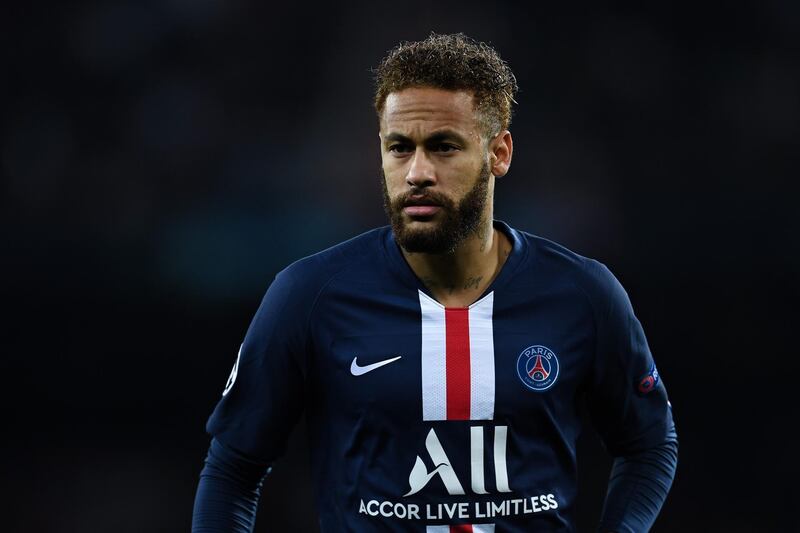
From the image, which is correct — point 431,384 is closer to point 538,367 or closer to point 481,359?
point 481,359

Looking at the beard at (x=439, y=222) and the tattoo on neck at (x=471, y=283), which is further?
the tattoo on neck at (x=471, y=283)

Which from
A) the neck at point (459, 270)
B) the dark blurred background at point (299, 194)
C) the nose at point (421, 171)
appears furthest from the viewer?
the dark blurred background at point (299, 194)

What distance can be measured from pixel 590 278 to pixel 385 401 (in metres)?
0.57

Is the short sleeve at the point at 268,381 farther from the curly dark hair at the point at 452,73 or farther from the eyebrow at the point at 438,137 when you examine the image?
the curly dark hair at the point at 452,73

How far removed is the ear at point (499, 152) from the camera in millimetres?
2391

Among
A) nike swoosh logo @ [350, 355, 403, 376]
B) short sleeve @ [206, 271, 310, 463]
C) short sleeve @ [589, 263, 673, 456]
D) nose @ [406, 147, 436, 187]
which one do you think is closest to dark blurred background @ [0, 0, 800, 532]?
short sleeve @ [589, 263, 673, 456]

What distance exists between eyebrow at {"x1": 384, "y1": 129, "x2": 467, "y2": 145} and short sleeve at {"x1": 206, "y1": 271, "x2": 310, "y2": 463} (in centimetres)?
39

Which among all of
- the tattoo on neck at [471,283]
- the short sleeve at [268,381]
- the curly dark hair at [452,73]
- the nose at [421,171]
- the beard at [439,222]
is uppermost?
the curly dark hair at [452,73]

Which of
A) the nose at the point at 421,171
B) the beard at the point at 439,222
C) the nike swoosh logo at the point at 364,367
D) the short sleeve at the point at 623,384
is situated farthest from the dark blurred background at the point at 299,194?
the nose at the point at 421,171

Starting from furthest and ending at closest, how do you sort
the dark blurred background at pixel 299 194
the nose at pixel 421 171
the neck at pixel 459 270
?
1. the dark blurred background at pixel 299 194
2. the neck at pixel 459 270
3. the nose at pixel 421 171

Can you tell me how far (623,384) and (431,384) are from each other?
1.54ft

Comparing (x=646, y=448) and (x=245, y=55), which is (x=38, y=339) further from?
(x=646, y=448)

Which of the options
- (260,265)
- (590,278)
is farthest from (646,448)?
(260,265)

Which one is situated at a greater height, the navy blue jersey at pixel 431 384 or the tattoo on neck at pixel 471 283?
the tattoo on neck at pixel 471 283
